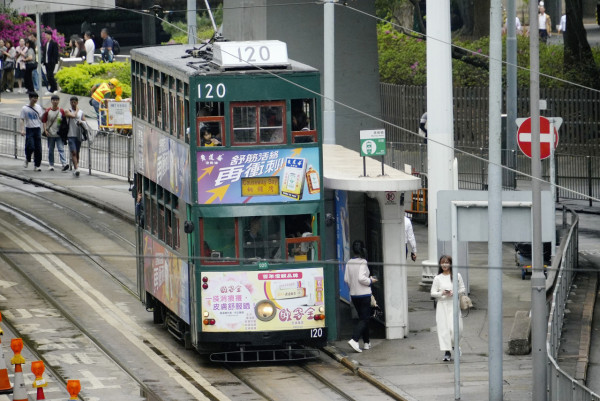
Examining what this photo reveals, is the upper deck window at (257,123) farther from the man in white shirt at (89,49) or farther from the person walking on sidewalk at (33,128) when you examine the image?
the man in white shirt at (89,49)

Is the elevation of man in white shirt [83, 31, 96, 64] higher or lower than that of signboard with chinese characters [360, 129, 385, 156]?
higher

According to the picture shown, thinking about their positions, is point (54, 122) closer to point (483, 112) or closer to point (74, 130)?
point (74, 130)

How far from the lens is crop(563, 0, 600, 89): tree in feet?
131

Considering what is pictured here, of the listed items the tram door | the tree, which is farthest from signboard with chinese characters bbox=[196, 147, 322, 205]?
the tree

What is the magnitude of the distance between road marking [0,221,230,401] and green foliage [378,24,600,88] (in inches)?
667

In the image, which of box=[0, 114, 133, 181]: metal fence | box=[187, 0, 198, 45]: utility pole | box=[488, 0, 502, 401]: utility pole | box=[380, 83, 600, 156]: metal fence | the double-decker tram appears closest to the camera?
box=[488, 0, 502, 401]: utility pole

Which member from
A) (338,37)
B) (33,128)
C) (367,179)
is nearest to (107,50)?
(33,128)

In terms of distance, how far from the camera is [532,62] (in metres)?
16.2

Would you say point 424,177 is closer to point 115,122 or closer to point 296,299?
point 115,122

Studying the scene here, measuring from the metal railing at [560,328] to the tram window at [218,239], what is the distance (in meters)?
3.88

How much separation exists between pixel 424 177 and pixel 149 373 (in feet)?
44.8

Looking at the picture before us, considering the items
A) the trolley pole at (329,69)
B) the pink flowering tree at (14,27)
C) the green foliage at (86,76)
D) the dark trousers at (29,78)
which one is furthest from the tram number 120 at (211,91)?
the pink flowering tree at (14,27)

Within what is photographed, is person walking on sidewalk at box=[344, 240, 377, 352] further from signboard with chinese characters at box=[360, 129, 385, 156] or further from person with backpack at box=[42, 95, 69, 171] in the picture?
person with backpack at box=[42, 95, 69, 171]

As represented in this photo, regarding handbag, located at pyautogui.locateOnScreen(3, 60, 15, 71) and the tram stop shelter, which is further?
handbag, located at pyautogui.locateOnScreen(3, 60, 15, 71)
